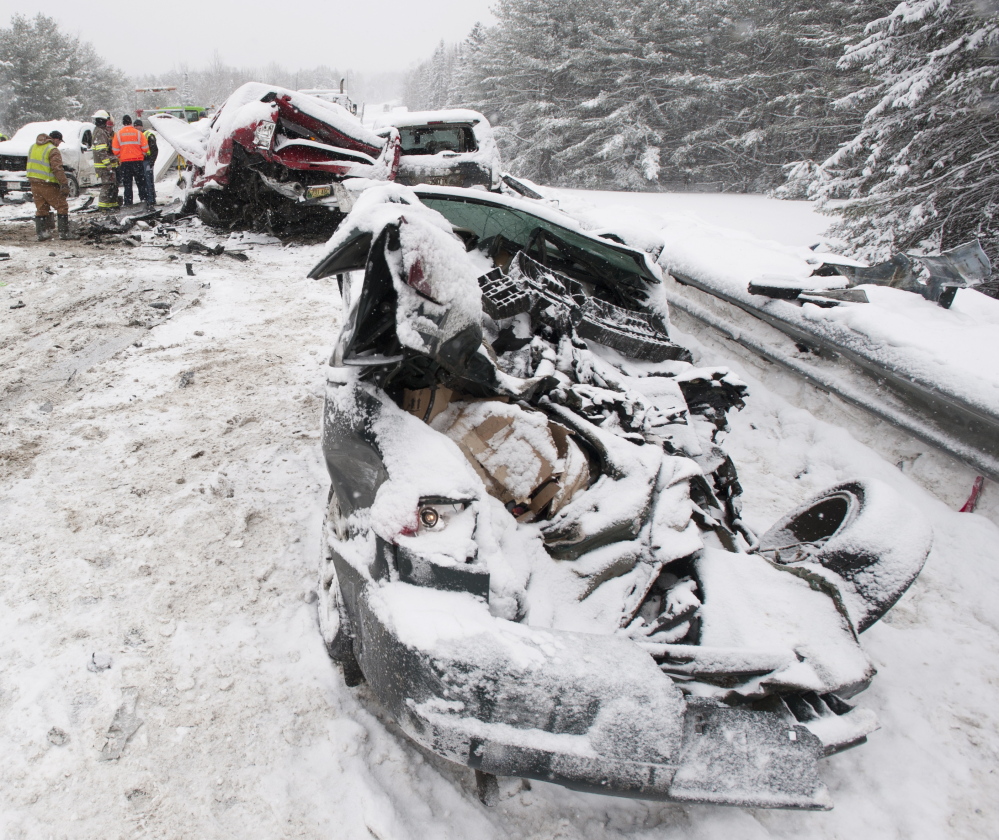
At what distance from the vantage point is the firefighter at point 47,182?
6.90 meters

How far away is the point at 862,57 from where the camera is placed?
7.42 m

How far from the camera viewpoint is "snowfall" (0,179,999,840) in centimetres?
157

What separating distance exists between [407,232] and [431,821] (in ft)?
5.53

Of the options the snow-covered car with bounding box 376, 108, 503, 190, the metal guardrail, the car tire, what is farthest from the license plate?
the car tire

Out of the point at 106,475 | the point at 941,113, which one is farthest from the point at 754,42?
the point at 106,475

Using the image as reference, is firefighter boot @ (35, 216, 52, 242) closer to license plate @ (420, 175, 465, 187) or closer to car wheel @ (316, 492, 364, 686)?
license plate @ (420, 175, 465, 187)

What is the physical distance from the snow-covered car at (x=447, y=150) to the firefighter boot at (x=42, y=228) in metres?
4.58

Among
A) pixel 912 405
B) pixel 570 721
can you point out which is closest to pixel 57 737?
pixel 570 721

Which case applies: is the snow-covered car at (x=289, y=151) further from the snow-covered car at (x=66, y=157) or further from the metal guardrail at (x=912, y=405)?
the snow-covered car at (x=66, y=157)

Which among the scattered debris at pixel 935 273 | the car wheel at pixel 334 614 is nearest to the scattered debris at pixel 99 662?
the car wheel at pixel 334 614

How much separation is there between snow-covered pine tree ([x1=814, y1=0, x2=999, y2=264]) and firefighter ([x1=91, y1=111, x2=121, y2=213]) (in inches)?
450

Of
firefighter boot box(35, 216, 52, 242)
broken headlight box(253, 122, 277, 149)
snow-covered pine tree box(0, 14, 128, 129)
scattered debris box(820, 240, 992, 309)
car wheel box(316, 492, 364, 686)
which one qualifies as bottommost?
car wheel box(316, 492, 364, 686)

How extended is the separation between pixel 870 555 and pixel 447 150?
7.39 meters

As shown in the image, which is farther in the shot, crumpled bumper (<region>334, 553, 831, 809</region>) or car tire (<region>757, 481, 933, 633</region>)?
car tire (<region>757, 481, 933, 633</region>)
